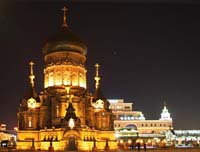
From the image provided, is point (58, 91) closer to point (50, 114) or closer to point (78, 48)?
point (50, 114)

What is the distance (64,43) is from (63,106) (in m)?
9.07

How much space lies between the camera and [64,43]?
2141 inches

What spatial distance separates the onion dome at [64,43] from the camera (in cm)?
5444

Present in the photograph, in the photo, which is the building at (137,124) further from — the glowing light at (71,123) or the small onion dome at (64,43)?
the glowing light at (71,123)

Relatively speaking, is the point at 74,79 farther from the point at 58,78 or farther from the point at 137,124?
the point at 137,124

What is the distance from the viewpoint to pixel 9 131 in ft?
296

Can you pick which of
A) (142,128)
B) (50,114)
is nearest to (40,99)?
(50,114)

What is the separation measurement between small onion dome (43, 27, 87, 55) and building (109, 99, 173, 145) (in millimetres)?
27387

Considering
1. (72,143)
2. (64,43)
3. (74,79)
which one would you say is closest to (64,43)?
(64,43)

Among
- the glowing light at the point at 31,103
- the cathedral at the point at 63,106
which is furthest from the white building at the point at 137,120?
the glowing light at the point at 31,103

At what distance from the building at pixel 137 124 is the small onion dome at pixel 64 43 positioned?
27387 millimetres

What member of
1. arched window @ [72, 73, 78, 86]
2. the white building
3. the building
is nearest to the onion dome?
arched window @ [72, 73, 78, 86]

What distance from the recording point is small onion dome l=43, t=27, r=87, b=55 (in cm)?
5444

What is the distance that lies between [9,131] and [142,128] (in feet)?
98.5
